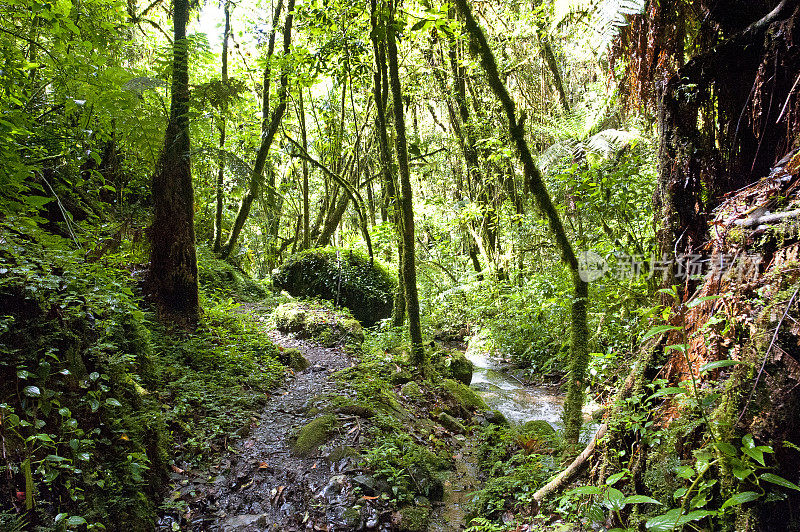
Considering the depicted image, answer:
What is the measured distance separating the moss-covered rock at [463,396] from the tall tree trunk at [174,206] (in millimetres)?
4296

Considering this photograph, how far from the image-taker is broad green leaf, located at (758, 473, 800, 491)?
→ 5.38ft

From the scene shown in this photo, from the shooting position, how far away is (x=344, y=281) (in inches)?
529

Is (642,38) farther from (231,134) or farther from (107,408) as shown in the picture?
(231,134)

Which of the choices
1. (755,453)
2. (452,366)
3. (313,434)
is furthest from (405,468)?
(452,366)

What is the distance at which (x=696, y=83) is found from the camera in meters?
2.63

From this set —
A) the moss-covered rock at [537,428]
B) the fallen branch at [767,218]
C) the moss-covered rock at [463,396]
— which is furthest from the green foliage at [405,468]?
the fallen branch at [767,218]

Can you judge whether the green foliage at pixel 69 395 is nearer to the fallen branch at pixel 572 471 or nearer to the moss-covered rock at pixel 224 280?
the fallen branch at pixel 572 471

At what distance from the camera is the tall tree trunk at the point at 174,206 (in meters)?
6.73

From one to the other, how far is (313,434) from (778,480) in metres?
4.32

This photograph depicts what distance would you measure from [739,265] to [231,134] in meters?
15.2

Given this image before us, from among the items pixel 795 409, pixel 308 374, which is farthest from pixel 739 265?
pixel 308 374

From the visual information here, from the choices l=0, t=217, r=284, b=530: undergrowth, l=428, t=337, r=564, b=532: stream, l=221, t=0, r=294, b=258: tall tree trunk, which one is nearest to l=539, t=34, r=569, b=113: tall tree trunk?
l=221, t=0, r=294, b=258: tall tree trunk

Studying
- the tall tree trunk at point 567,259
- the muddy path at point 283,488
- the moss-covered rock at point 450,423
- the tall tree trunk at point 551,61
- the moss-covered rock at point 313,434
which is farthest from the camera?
the tall tree trunk at point 551,61

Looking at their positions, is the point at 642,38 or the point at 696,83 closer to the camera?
the point at 696,83
